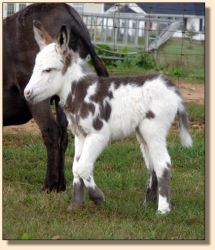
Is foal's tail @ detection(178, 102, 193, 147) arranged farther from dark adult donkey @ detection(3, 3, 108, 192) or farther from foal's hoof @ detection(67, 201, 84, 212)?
dark adult donkey @ detection(3, 3, 108, 192)

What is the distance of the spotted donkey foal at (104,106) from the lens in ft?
18.2

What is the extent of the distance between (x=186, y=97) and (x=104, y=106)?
5789 mm

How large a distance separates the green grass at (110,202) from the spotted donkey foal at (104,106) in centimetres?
22

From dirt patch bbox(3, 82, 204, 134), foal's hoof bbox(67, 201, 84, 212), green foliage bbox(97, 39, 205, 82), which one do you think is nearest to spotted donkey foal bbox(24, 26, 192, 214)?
foal's hoof bbox(67, 201, 84, 212)

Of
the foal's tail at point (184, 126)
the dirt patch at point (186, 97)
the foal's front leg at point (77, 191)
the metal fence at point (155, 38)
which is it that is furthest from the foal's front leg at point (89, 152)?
the metal fence at point (155, 38)

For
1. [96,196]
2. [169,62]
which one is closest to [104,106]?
[96,196]

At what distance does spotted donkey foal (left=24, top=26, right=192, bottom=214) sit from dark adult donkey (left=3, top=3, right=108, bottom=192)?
89cm

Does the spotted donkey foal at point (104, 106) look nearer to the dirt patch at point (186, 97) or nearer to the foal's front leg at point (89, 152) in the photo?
the foal's front leg at point (89, 152)

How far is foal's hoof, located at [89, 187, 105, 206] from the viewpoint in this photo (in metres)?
5.79

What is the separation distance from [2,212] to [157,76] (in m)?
1.65

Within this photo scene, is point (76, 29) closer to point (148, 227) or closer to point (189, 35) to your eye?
point (148, 227)

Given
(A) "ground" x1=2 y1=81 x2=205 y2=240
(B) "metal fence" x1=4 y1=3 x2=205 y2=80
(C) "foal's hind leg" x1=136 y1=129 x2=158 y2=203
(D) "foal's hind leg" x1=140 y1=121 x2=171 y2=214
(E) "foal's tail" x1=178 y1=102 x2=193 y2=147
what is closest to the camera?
(A) "ground" x1=2 y1=81 x2=205 y2=240

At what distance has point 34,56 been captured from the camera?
6.65 m

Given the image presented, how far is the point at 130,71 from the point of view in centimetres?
1141
